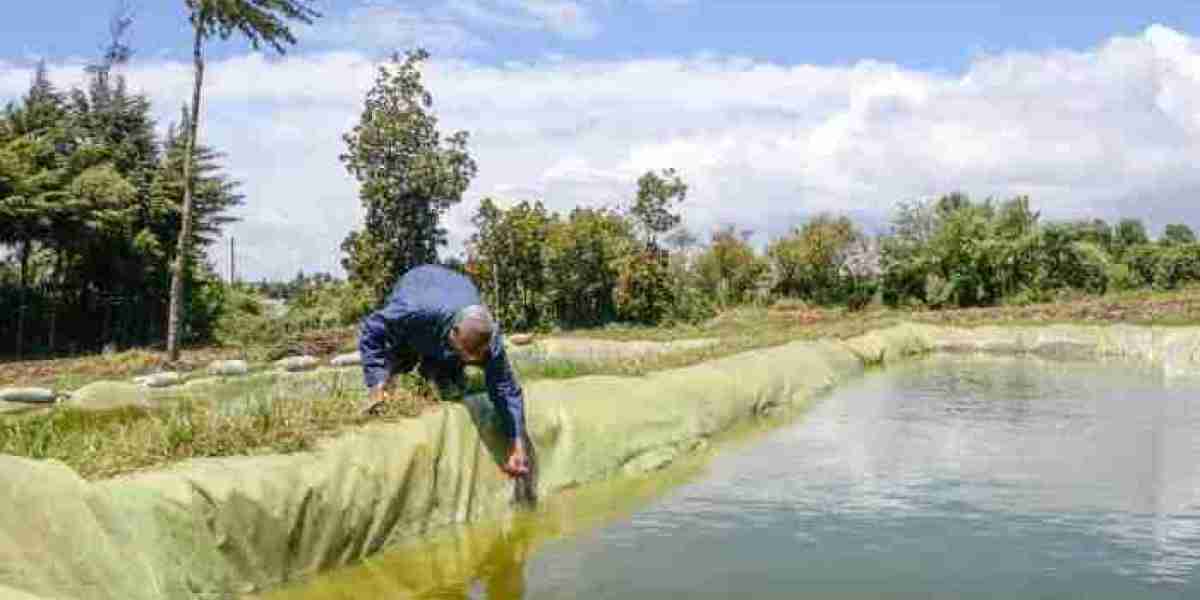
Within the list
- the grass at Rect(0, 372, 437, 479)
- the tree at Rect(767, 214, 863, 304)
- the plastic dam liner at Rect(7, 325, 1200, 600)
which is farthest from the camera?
the tree at Rect(767, 214, 863, 304)

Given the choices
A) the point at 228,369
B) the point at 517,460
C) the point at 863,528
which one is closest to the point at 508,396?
the point at 517,460

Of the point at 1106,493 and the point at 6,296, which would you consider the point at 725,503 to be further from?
the point at 6,296

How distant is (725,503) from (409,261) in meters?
18.3

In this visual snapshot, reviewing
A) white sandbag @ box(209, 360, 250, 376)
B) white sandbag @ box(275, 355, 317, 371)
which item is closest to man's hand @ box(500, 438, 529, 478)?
white sandbag @ box(209, 360, 250, 376)

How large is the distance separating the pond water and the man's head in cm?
85

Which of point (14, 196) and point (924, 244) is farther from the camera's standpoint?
point (924, 244)

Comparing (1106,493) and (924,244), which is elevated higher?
(924,244)

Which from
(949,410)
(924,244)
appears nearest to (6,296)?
(949,410)

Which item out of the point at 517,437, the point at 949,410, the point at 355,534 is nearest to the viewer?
the point at 355,534

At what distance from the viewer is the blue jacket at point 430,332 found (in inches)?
233

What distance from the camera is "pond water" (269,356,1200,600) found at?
4.89 m

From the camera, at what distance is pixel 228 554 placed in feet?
14.3

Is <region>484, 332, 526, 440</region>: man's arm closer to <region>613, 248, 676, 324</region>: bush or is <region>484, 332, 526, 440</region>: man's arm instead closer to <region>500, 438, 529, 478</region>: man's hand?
<region>500, 438, 529, 478</region>: man's hand

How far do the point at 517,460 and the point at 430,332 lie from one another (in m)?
0.81
